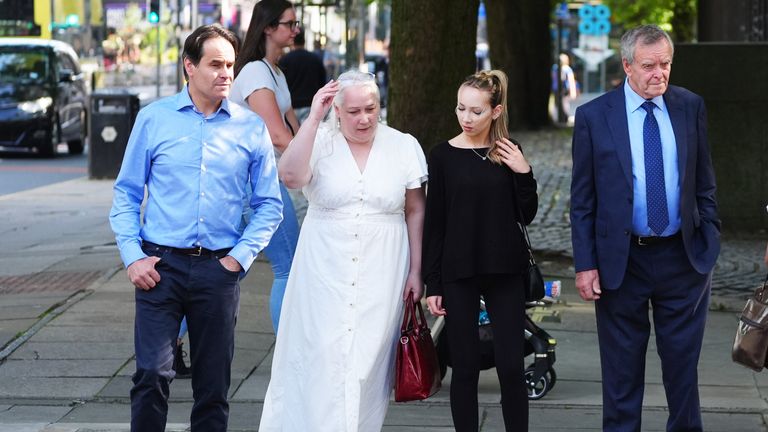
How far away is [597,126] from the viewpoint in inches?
227

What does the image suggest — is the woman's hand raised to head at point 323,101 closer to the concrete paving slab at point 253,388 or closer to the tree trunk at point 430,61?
the concrete paving slab at point 253,388

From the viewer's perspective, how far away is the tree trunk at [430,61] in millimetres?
11203

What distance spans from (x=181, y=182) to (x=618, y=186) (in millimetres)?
1648

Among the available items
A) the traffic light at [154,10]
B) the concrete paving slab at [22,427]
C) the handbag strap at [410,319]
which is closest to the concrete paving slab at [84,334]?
the concrete paving slab at [22,427]

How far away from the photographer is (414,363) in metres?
5.84

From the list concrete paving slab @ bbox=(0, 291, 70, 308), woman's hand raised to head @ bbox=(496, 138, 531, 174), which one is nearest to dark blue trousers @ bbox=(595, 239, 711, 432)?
woman's hand raised to head @ bbox=(496, 138, 531, 174)

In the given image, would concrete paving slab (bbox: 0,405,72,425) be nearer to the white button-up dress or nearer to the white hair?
the white button-up dress

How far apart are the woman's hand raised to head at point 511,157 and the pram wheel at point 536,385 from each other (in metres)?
1.89

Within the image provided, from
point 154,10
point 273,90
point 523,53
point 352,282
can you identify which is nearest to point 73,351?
point 273,90

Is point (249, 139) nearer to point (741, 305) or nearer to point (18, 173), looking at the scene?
point (741, 305)

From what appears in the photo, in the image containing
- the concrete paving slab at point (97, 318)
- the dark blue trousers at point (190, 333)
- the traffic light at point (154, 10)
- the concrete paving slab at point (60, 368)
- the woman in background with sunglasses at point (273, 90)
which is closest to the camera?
the dark blue trousers at point (190, 333)

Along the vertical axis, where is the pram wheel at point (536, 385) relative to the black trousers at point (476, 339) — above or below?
below

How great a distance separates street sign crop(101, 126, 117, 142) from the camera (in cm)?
2002

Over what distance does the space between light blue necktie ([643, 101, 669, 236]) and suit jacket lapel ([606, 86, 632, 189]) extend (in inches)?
3.0
